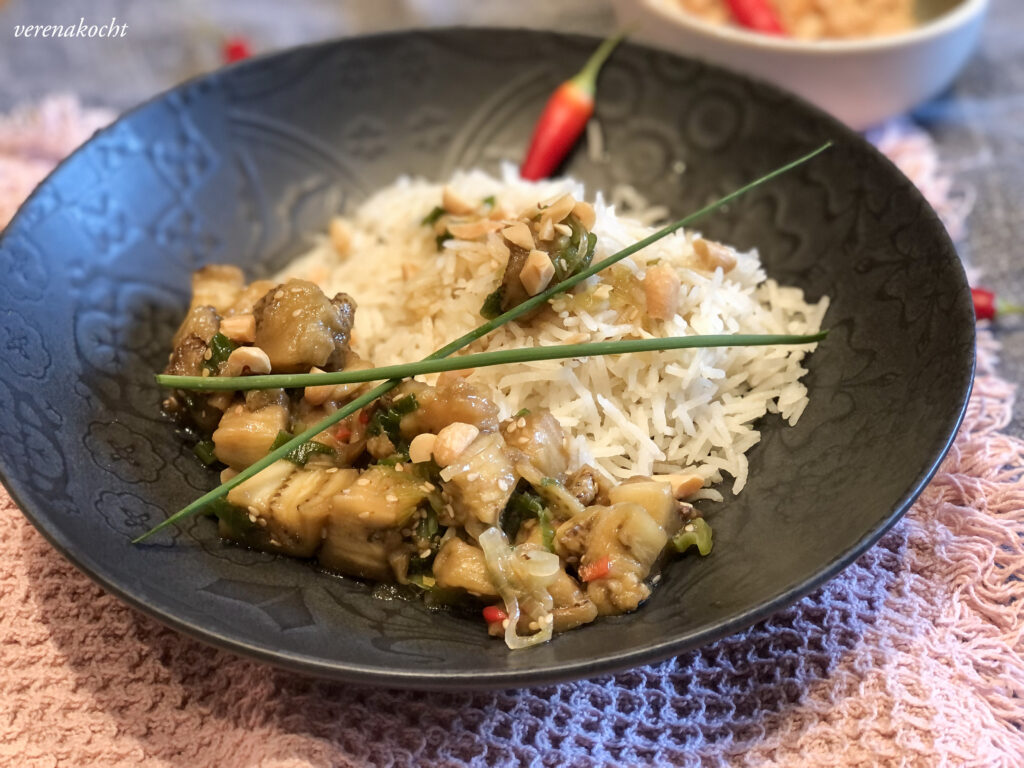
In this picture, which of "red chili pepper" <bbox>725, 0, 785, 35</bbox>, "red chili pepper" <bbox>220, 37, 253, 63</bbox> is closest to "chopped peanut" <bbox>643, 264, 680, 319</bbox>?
"red chili pepper" <bbox>725, 0, 785, 35</bbox>

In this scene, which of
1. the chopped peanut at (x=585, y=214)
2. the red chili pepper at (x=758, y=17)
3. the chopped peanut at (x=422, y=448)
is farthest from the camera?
the red chili pepper at (x=758, y=17)

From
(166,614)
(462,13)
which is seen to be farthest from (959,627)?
(462,13)

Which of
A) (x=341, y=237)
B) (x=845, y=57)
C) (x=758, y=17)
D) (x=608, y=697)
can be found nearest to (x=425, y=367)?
(x=608, y=697)

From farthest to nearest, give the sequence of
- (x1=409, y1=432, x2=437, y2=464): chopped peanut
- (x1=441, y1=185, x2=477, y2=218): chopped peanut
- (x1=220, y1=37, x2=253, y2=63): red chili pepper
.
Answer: (x1=220, y1=37, x2=253, y2=63): red chili pepper
(x1=441, y1=185, x2=477, y2=218): chopped peanut
(x1=409, y1=432, x2=437, y2=464): chopped peanut

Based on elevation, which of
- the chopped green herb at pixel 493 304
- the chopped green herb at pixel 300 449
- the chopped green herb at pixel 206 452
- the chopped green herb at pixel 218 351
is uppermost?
the chopped green herb at pixel 218 351

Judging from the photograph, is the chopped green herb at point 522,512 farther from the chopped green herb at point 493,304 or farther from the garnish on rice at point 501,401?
the chopped green herb at point 493,304

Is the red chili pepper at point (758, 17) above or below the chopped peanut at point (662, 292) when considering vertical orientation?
above

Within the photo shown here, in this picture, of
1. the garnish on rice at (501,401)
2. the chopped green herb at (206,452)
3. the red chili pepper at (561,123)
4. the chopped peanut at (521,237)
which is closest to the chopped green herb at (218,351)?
the garnish on rice at (501,401)

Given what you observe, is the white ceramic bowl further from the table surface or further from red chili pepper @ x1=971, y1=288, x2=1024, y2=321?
red chili pepper @ x1=971, y1=288, x2=1024, y2=321
